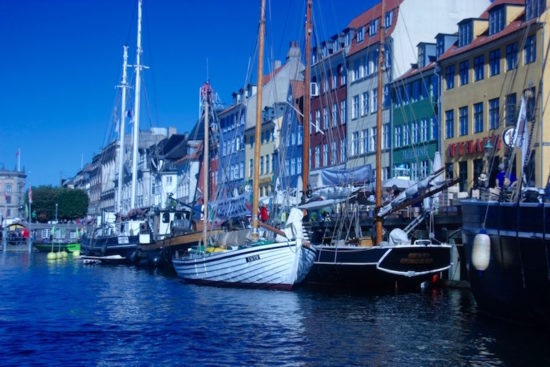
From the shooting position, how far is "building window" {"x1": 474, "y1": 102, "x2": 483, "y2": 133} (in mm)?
54312

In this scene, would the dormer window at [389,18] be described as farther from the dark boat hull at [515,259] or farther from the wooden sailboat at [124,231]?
the dark boat hull at [515,259]

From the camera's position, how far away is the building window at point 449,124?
5762cm

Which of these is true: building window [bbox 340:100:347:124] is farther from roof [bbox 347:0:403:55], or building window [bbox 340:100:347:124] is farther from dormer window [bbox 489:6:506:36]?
dormer window [bbox 489:6:506:36]

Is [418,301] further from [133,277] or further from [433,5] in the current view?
[433,5]

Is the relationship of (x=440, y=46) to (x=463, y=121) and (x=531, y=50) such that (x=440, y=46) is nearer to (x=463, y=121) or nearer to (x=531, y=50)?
(x=463, y=121)

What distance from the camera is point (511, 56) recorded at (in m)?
51.3

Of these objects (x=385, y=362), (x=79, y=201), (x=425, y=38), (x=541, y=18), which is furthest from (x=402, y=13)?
(x=79, y=201)

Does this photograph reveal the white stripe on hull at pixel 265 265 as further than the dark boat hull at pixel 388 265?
Yes

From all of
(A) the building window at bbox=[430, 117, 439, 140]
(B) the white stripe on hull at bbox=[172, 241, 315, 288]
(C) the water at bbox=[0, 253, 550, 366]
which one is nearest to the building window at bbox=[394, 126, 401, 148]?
(A) the building window at bbox=[430, 117, 439, 140]

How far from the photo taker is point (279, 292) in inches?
1501

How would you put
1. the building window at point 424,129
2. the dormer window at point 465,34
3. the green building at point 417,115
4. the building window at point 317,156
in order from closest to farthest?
the dormer window at point 465,34 → the green building at point 417,115 → the building window at point 424,129 → the building window at point 317,156

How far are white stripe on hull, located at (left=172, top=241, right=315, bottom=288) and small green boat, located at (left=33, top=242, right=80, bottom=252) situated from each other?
58881mm

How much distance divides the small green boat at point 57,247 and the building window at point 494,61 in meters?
57.5

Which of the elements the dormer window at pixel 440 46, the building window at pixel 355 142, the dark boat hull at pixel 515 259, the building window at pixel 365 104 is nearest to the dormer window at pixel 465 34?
the dormer window at pixel 440 46
